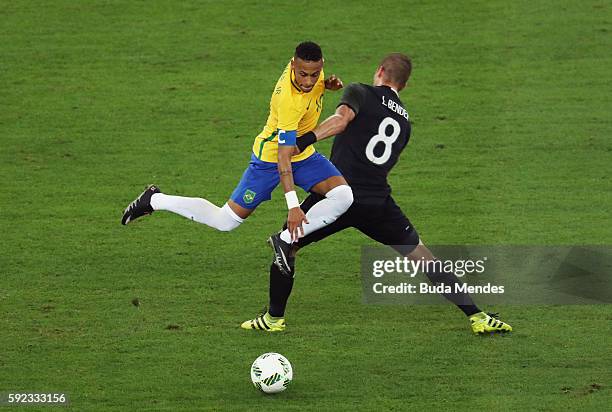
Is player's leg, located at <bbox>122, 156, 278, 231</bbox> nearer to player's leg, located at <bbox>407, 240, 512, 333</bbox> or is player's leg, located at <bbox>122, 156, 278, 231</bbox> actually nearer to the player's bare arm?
the player's bare arm

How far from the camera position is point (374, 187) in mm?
10297

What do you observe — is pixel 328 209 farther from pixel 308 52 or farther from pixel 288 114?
pixel 308 52

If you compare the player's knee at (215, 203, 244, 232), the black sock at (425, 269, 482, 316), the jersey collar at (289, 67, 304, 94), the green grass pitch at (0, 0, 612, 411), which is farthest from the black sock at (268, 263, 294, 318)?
the jersey collar at (289, 67, 304, 94)

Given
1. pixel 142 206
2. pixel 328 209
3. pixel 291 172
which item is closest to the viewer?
pixel 291 172

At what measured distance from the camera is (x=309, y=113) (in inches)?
407

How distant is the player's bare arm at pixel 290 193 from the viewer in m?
9.60

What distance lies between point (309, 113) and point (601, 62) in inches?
316

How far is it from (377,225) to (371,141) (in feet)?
2.44

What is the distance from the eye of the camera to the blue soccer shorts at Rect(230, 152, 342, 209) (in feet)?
34.1

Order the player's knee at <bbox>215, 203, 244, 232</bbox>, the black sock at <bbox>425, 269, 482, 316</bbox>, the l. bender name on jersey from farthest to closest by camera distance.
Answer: the player's knee at <bbox>215, 203, 244, 232</bbox> → the black sock at <bbox>425, 269, 482, 316</bbox> → the l. bender name on jersey

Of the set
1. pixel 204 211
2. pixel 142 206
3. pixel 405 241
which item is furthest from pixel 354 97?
pixel 142 206

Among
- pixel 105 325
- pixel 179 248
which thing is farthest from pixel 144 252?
pixel 105 325

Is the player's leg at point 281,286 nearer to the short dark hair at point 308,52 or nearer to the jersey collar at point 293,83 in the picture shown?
the jersey collar at point 293,83

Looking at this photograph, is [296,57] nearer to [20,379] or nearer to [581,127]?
[20,379]
